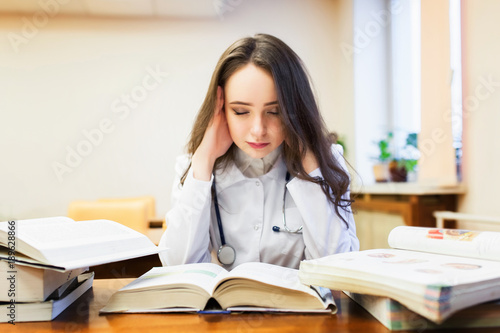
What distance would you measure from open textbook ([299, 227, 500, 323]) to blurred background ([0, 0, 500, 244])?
9.38 feet

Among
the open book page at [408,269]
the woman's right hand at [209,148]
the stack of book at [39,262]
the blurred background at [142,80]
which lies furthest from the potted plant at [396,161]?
the stack of book at [39,262]

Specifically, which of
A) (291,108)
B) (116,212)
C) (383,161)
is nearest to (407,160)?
(383,161)

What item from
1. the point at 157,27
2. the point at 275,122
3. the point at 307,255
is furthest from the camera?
the point at 157,27

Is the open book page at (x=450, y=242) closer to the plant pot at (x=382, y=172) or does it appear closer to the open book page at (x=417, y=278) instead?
the open book page at (x=417, y=278)

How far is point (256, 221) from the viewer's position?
51.1 inches

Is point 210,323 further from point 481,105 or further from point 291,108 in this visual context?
point 481,105

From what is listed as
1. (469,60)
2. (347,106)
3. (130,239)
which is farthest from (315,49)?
(130,239)

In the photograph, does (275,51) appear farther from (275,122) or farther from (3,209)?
(3,209)

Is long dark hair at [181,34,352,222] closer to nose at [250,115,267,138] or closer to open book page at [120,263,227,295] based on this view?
nose at [250,115,267,138]

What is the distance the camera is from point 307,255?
4.16ft

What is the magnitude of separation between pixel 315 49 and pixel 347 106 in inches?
27.7

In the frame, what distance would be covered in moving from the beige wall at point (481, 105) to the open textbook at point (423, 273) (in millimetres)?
1603

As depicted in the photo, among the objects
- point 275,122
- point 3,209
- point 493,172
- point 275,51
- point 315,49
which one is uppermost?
point 315,49

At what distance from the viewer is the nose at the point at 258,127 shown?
1.05m
